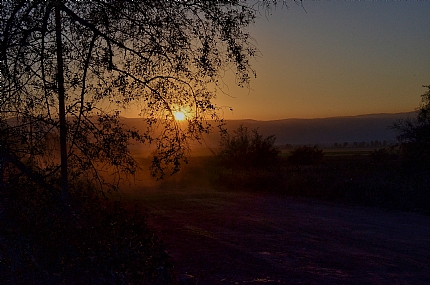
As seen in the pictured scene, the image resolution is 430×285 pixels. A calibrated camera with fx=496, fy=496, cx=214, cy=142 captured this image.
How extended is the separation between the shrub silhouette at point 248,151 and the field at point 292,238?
11757 millimetres

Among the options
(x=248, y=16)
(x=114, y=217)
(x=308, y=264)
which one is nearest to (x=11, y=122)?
(x=114, y=217)

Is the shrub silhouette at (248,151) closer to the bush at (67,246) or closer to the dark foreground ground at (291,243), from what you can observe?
the dark foreground ground at (291,243)

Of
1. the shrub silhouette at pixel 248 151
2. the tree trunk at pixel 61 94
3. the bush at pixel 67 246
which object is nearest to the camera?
the bush at pixel 67 246

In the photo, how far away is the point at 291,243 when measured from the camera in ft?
38.5

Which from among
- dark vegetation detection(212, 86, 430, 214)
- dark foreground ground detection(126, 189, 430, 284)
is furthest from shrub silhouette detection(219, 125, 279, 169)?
dark foreground ground detection(126, 189, 430, 284)

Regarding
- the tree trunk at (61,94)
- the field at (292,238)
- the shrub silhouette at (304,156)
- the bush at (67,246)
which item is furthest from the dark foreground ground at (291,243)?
the shrub silhouette at (304,156)

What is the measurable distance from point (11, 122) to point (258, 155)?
97.3ft

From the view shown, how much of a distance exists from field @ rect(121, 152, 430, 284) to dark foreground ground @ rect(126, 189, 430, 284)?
0.06ft

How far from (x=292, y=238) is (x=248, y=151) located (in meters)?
24.1

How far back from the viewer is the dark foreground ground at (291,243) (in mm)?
8805

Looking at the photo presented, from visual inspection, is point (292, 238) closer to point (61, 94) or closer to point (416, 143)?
point (61, 94)

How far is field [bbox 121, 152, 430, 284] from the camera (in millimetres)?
8883

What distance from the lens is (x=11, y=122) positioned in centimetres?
722

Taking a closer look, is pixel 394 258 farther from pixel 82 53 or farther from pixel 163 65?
pixel 82 53
